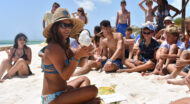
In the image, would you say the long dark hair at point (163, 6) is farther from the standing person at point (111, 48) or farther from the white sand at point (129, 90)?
the white sand at point (129, 90)

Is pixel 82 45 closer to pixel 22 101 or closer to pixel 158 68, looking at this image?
pixel 22 101

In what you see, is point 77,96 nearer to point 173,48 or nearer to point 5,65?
point 173,48

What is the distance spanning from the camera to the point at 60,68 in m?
1.81

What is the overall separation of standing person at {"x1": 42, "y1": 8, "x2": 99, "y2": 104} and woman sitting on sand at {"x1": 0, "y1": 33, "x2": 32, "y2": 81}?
2.56m

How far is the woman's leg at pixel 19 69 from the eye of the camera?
13.4 ft

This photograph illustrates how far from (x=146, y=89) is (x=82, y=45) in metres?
1.55

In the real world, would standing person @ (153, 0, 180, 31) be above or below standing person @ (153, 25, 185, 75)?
above

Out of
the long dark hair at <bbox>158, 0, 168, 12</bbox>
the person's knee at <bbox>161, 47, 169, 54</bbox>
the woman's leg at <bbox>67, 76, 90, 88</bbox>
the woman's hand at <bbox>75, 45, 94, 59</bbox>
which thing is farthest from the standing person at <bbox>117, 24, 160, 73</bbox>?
the woman's hand at <bbox>75, 45, 94, 59</bbox>

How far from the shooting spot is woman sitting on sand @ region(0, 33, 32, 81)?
4.12 metres

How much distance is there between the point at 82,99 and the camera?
1.98m

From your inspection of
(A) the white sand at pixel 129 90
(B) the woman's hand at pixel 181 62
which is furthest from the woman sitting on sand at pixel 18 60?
(B) the woman's hand at pixel 181 62

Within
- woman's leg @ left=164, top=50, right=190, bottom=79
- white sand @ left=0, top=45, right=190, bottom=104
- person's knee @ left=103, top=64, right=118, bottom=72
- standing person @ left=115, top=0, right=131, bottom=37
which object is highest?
standing person @ left=115, top=0, right=131, bottom=37

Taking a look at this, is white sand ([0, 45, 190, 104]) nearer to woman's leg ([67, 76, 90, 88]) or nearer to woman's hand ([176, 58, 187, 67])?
woman's hand ([176, 58, 187, 67])

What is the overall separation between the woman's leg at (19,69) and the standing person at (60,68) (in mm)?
2490
